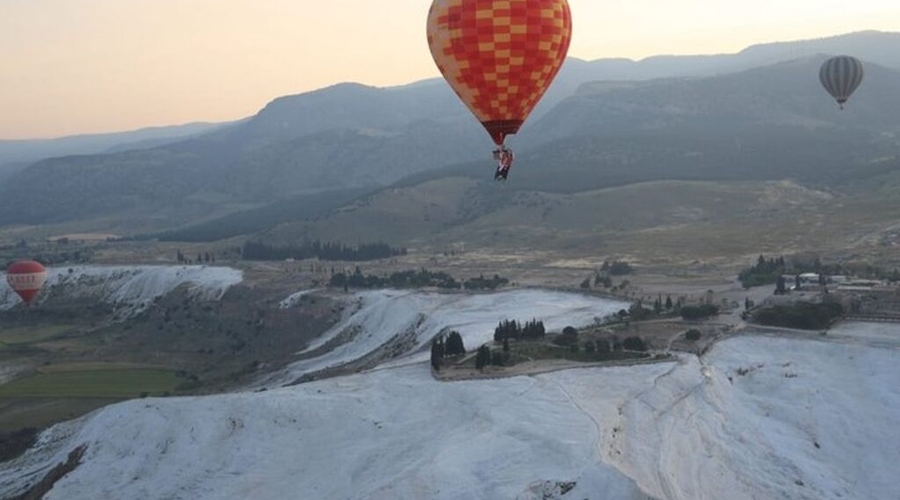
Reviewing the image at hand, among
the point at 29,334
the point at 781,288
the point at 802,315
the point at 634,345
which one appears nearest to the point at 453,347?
the point at 634,345

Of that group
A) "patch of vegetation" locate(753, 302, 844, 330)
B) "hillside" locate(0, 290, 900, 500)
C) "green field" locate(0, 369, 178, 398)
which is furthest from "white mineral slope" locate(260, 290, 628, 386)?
"hillside" locate(0, 290, 900, 500)

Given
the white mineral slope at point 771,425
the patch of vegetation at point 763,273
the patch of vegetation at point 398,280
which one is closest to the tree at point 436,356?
the white mineral slope at point 771,425

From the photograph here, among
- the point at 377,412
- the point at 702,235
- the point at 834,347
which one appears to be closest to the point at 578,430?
the point at 377,412

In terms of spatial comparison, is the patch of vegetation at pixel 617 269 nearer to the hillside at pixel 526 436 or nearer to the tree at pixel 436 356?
the hillside at pixel 526 436

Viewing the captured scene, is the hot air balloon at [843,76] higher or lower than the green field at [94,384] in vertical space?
higher

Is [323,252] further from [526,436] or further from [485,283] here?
[526,436]

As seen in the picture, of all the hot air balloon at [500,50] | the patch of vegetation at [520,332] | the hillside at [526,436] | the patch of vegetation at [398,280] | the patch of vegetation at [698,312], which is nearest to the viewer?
the hot air balloon at [500,50]

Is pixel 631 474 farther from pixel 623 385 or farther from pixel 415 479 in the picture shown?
pixel 623 385
